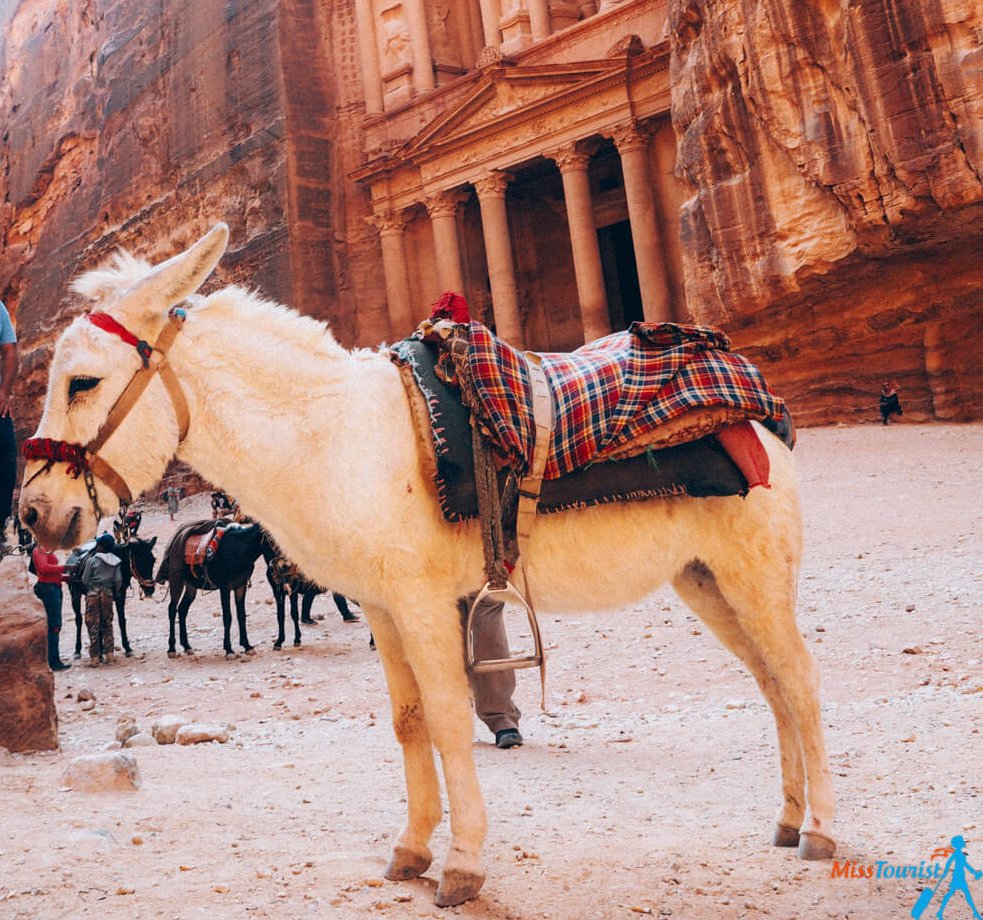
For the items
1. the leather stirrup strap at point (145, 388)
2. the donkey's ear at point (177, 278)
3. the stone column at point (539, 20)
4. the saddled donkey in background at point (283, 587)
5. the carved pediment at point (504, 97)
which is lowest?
the saddled donkey in background at point (283, 587)

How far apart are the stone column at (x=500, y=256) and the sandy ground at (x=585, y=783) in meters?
21.0

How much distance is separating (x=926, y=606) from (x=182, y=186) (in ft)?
118

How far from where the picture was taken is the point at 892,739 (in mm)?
5035

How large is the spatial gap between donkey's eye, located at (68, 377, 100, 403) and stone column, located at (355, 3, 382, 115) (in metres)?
34.6

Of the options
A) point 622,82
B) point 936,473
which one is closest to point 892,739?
point 936,473

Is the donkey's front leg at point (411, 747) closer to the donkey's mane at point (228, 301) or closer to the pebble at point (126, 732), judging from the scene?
the donkey's mane at point (228, 301)

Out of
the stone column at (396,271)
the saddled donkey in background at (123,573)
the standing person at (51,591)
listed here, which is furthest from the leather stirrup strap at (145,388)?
the stone column at (396,271)

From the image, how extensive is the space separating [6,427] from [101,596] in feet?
25.0

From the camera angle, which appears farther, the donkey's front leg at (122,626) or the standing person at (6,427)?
the donkey's front leg at (122,626)

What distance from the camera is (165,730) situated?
6824 mm

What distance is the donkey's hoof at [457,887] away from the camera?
312 centimetres

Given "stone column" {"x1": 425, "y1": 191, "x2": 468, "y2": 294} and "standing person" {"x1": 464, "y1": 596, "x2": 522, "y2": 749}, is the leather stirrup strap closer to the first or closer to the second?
"standing person" {"x1": 464, "y1": 596, "x2": 522, "y2": 749}

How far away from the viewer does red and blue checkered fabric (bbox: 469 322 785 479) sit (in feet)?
10.9

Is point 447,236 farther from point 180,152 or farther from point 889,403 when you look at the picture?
point 889,403
